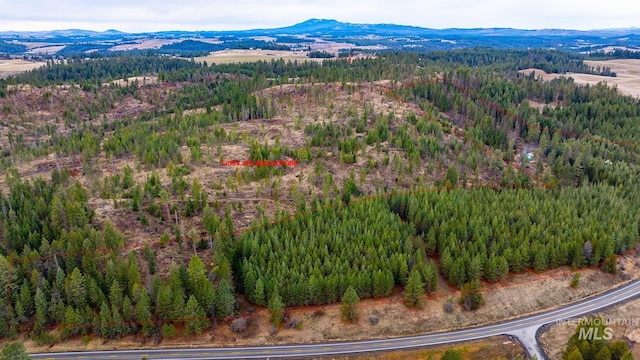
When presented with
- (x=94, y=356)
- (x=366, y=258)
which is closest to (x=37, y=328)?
(x=94, y=356)

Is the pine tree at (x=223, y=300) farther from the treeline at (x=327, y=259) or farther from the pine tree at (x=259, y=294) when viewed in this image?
the treeline at (x=327, y=259)

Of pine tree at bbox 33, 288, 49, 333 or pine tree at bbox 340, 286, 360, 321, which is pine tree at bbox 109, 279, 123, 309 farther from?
pine tree at bbox 340, 286, 360, 321

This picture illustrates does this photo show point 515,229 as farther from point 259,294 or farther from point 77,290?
point 77,290

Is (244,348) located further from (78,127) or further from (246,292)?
(78,127)

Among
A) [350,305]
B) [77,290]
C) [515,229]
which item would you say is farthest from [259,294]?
[515,229]

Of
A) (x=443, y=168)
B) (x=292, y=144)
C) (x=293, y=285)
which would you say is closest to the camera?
(x=293, y=285)

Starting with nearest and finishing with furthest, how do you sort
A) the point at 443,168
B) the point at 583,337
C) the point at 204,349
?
the point at 583,337
the point at 204,349
the point at 443,168
